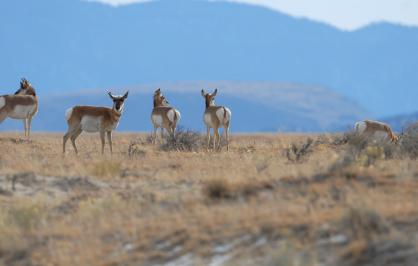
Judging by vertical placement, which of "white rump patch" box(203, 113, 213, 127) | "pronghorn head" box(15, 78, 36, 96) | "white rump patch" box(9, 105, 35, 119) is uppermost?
"pronghorn head" box(15, 78, 36, 96)

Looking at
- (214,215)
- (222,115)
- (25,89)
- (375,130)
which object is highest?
(25,89)

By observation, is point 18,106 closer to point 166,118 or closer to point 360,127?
point 166,118

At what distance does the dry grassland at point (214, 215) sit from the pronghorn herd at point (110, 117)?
5430 millimetres

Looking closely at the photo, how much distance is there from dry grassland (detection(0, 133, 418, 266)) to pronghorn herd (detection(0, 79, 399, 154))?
5.43 m

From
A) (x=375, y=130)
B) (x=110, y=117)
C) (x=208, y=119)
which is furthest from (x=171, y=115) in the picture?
(x=375, y=130)

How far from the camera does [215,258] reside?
1040 centimetres

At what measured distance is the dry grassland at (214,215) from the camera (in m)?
10.2

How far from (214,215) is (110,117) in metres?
11.2

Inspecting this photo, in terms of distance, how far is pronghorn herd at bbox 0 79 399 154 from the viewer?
74.1 feet

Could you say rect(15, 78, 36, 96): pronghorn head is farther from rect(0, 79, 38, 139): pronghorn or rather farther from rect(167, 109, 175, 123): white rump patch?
rect(167, 109, 175, 123): white rump patch

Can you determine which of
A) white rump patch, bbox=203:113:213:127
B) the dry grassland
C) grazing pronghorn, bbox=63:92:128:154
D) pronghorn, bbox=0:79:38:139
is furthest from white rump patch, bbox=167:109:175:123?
the dry grassland

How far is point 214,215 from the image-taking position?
38.4 ft

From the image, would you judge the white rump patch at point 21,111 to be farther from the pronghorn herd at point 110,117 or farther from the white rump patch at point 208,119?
the white rump patch at point 208,119

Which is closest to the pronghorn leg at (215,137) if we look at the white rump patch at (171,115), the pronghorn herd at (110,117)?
the pronghorn herd at (110,117)
